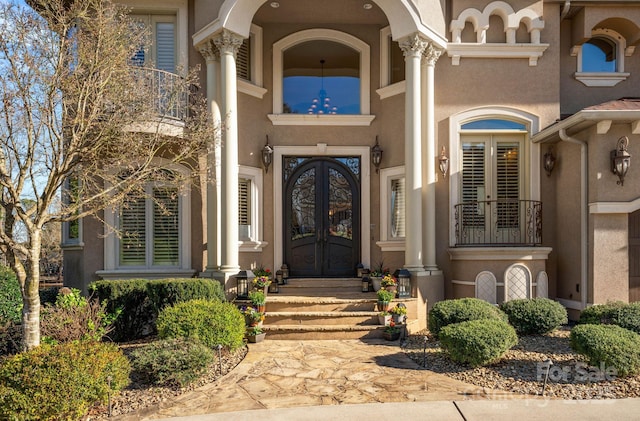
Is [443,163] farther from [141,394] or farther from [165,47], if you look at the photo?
[141,394]

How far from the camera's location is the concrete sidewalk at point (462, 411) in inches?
169

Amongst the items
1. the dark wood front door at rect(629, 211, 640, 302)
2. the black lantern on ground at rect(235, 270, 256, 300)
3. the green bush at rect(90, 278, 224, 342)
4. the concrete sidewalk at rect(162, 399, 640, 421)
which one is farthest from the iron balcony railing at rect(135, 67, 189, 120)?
the dark wood front door at rect(629, 211, 640, 302)

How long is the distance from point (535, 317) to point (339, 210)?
4.60 metres

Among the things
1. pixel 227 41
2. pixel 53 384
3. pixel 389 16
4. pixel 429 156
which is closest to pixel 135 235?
pixel 227 41

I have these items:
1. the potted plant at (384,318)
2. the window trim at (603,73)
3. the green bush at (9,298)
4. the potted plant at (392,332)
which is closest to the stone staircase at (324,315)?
the potted plant at (384,318)

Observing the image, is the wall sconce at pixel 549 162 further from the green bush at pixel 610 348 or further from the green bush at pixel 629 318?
the green bush at pixel 610 348

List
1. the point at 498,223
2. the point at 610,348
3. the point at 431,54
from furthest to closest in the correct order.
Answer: the point at 498,223 → the point at 431,54 → the point at 610,348

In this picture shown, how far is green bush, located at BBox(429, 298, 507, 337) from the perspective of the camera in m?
6.47

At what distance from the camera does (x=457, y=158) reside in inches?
362

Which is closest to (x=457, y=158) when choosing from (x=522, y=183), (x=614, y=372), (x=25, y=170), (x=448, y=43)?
(x=522, y=183)

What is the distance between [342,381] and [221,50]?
21.0 feet

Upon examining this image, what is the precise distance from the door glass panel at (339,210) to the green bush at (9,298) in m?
6.21

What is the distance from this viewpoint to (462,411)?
4406mm

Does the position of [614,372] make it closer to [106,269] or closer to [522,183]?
[522,183]
